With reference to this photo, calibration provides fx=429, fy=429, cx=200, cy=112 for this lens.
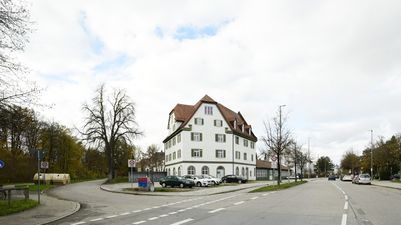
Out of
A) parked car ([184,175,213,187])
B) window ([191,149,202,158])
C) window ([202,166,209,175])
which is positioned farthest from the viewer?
window ([202,166,209,175])

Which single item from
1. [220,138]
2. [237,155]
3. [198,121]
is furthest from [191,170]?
[237,155]

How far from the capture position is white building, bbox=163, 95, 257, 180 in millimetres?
75750

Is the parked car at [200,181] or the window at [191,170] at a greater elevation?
the window at [191,170]

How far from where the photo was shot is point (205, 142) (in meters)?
77.5

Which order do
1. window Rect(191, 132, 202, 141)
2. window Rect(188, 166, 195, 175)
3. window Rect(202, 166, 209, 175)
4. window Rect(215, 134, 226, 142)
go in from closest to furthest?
1. window Rect(188, 166, 195, 175)
2. window Rect(202, 166, 209, 175)
3. window Rect(191, 132, 202, 141)
4. window Rect(215, 134, 226, 142)

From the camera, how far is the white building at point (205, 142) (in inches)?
2982

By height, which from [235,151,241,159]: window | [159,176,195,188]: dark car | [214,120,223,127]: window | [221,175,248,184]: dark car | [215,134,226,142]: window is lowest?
[221,175,248,184]: dark car

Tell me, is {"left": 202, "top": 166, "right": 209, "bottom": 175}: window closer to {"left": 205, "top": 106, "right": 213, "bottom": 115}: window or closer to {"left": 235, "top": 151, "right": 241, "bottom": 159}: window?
{"left": 235, "top": 151, "right": 241, "bottom": 159}: window

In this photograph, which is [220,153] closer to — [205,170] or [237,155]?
[205,170]

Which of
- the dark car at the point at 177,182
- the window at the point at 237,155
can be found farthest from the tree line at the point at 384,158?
the dark car at the point at 177,182

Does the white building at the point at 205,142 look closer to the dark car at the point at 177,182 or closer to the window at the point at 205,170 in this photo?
the window at the point at 205,170

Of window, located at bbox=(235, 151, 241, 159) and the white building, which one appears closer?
the white building

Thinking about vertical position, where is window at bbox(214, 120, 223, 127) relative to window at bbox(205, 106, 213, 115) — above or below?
below

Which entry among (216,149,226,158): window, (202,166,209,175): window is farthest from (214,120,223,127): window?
(202,166,209,175): window
